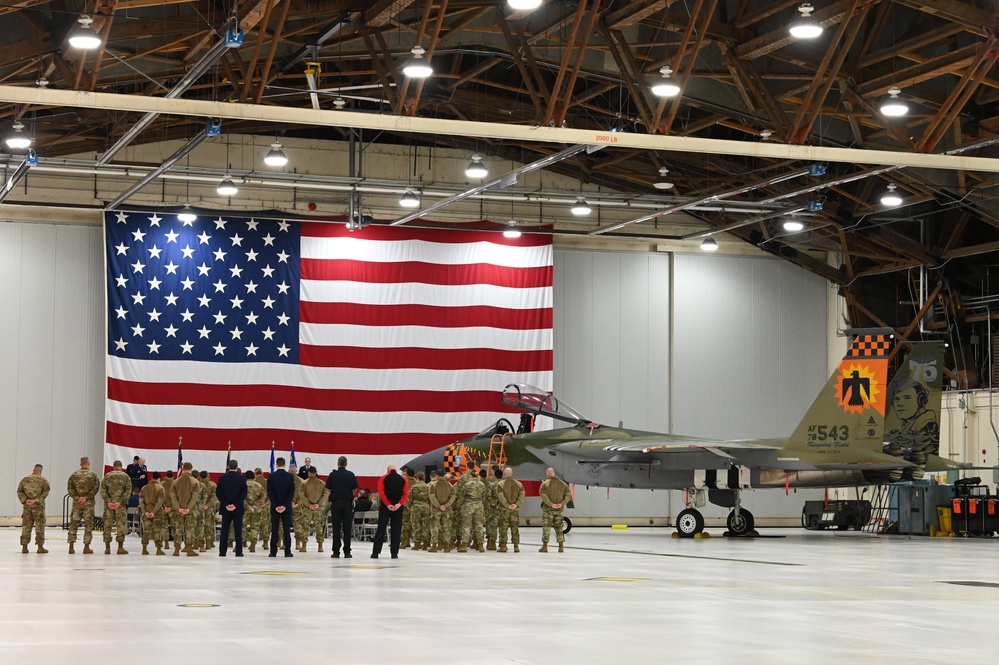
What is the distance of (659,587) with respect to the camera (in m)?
11.3

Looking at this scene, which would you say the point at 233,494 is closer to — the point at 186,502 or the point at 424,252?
the point at 186,502

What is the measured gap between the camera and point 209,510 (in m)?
17.3

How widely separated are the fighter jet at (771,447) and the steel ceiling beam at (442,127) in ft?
11.6

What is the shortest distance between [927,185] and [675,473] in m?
7.88

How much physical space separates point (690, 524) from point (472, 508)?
7263 mm

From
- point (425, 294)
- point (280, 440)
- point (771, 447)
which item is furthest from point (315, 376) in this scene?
point (771, 447)

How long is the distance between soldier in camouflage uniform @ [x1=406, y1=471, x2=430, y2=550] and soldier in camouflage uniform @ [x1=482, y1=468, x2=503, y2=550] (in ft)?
2.91

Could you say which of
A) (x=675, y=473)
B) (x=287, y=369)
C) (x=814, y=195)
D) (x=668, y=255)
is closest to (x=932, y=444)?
(x=675, y=473)

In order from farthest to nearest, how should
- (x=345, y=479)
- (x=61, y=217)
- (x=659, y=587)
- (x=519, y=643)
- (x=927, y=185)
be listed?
(x=61, y=217) < (x=927, y=185) < (x=345, y=479) < (x=659, y=587) < (x=519, y=643)

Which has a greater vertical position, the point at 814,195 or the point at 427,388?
the point at 814,195

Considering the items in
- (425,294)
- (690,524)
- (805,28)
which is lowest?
(690,524)

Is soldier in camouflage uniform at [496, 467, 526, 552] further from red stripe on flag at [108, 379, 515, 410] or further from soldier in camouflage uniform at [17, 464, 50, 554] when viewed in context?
red stripe on flag at [108, 379, 515, 410]

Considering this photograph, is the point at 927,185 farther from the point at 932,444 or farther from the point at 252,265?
the point at 252,265

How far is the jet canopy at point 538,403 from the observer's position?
78.4 feet
